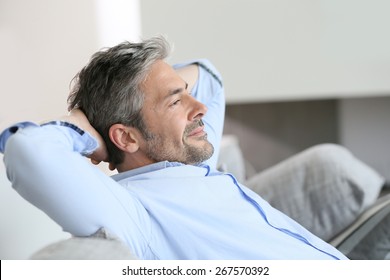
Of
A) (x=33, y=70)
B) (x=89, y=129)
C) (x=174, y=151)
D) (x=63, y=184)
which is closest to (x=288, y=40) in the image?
(x=33, y=70)

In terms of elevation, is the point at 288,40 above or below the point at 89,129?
below

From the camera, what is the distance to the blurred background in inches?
52.1

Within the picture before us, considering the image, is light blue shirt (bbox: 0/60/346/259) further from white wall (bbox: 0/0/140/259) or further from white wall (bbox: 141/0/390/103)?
white wall (bbox: 141/0/390/103)

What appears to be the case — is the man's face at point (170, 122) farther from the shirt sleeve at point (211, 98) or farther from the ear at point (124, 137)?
the shirt sleeve at point (211, 98)

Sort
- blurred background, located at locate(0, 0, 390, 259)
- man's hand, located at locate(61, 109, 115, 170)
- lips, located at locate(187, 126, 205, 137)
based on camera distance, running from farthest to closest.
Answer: blurred background, located at locate(0, 0, 390, 259), lips, located at locate(187, 126, 205, 137), man's hand, located at locate(61, 109, 115, 170)

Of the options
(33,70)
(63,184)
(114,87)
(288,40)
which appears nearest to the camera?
(63,184)

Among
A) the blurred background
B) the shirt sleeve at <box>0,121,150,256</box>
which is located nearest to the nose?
the shirt sleeve at <box>0,121,150,256</box>

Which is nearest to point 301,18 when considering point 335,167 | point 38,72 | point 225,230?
point 335,167

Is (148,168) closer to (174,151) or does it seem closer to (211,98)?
(174,151)

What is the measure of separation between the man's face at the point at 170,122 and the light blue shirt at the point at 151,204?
3cm

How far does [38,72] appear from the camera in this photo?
1410 mm

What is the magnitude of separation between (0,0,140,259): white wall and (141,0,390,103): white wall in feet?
3.27

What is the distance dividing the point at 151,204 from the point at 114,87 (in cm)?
25

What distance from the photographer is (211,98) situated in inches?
57.5
